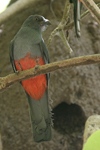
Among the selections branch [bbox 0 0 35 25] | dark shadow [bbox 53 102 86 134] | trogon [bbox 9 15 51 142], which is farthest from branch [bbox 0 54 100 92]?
dark shadow [bbox 53 102 86 134]

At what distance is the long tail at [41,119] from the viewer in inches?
49.2

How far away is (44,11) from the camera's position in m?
2.50

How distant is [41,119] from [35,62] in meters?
0.37

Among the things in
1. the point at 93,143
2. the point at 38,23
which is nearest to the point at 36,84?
the point at 38,23

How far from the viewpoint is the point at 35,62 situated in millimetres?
1235

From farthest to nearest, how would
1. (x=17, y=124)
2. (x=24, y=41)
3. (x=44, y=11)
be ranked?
1. (x=44, y=11)
2. (x=17, y=124)
3. (x=24, y=41)

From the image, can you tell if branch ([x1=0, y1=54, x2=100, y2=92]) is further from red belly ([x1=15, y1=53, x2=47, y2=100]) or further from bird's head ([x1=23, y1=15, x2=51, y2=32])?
bird's head ([x1=23, y1=15, x2=51, y2=32])

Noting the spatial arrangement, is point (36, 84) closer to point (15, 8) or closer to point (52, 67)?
point (52, 67)

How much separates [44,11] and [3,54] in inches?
29.5

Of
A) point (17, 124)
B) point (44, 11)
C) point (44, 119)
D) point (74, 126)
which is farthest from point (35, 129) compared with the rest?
point (44, 11)

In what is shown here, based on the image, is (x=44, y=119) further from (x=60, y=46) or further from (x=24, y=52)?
(x=60, y=46)

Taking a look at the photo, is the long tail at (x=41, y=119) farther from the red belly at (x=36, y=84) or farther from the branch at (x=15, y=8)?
the branch at (x=15, y=8)

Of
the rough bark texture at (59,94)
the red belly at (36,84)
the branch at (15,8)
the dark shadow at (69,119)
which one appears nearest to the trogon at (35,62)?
the red belly at (36,84)

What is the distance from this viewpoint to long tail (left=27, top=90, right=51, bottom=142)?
49.2 inches
